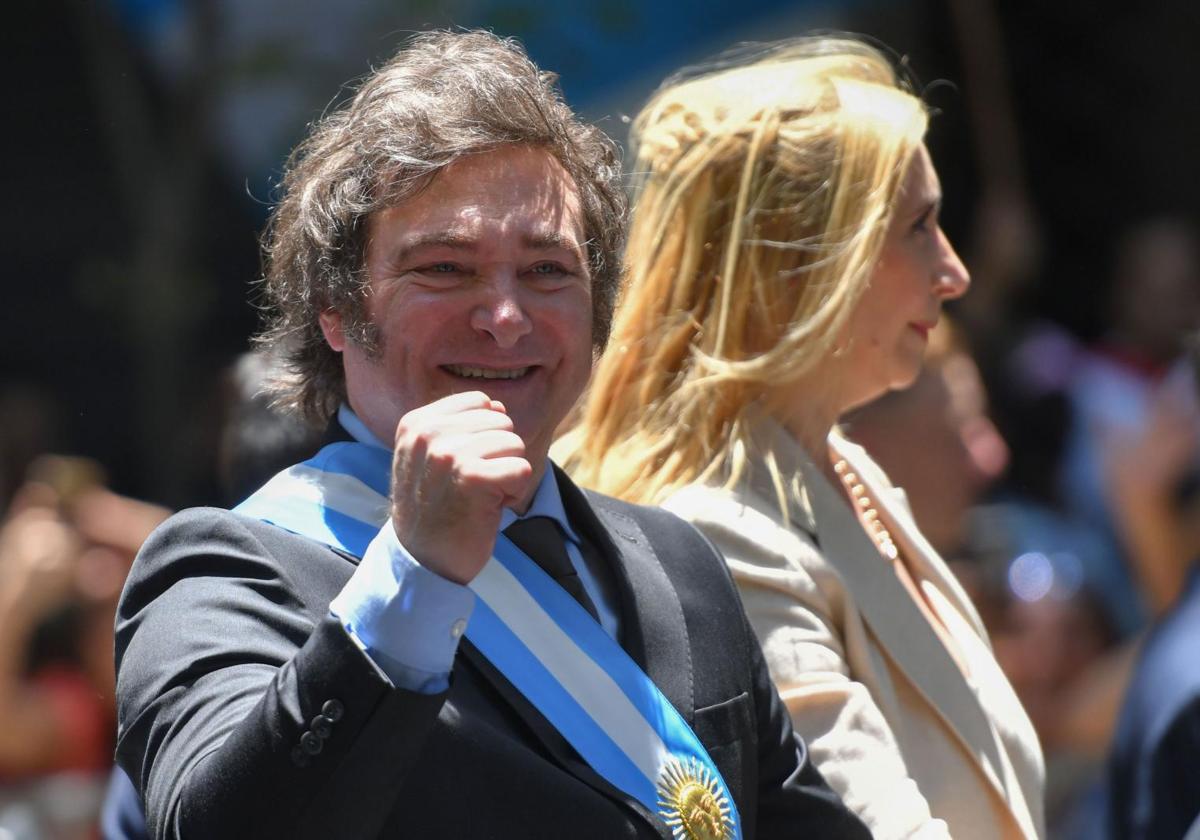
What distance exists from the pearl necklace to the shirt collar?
71cm

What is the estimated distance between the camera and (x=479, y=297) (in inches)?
74.5

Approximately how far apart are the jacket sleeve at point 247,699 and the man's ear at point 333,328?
29 centimetres

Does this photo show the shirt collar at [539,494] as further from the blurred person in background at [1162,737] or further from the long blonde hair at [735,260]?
the blurred person in background at [1162,737]

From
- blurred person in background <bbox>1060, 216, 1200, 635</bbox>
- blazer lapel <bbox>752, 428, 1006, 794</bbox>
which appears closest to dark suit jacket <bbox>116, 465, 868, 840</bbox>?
blazer lapel <bbox>752, 428, 1006, 794</bbox>

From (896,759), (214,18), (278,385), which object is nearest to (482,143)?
(278,385)

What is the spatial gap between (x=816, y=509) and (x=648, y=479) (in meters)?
0.24

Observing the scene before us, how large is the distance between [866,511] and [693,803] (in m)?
→ 0.93

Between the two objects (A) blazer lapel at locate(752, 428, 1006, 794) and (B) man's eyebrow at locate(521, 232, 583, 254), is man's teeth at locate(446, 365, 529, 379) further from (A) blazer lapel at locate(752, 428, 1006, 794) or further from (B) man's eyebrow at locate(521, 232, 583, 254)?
(A) blazer lapel at locate(752, 428, 1006, 794)

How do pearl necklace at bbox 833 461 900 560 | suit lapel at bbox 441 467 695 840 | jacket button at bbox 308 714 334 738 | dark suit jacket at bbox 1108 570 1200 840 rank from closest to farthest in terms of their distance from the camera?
jacket button at bbox 308 714 334 738 → suit lapel at bbox 441 467 695 840 → pearl necklace at bbox 833 461 900 560 → dark suit jacket at bbox 1108 570 1200 840

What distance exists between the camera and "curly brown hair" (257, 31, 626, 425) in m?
1.92

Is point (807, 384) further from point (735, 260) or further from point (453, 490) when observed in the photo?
point (453, 490)

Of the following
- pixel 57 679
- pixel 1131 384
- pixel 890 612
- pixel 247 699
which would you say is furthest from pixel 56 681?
pixel 1131 384

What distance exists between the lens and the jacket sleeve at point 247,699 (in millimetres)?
1490

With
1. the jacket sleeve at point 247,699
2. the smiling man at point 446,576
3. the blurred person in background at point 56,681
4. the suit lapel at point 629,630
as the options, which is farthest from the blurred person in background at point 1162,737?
the blurred person in background at point 56,681
